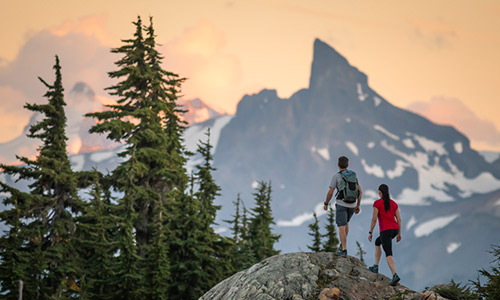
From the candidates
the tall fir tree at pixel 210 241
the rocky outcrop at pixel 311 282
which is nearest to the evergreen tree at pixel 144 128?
the tall fir tree at pixel 210 241

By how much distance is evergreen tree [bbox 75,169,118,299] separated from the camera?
31594 mm

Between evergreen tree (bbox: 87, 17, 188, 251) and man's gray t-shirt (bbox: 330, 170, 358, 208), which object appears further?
evergreen tree (bbox: 87, 17, 188, 251)

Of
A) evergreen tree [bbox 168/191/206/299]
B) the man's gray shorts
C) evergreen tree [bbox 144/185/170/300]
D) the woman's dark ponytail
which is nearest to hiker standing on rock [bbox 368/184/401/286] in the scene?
the woman's dark ponytail

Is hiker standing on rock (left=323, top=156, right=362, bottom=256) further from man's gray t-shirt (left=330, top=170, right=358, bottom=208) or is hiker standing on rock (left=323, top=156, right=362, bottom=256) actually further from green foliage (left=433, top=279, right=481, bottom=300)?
green foliage (left=433, top=279, right=481, bottom=300)

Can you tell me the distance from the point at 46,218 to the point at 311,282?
25.9 metres

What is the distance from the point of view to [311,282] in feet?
42.2

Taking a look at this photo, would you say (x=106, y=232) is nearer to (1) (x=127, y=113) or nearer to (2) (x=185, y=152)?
(1) (x=127, y=113)

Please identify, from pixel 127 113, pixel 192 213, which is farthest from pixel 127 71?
pixel 192 213

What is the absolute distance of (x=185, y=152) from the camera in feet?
141

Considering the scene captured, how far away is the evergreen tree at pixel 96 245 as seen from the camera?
1244 inches

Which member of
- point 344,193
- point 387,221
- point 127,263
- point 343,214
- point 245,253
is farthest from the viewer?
point 245,253

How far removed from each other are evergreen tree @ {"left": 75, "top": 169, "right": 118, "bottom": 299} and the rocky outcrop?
62.8 feet

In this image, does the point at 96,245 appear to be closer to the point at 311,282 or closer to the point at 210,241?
the point at 210,241

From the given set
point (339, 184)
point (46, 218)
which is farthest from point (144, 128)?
point (339, 184)
